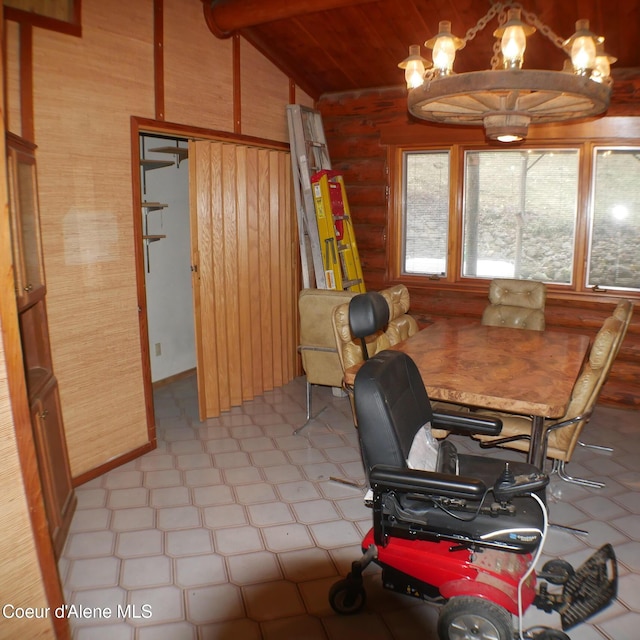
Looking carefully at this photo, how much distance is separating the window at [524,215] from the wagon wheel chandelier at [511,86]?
2184 mm

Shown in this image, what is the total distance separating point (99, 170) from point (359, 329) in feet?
6.61

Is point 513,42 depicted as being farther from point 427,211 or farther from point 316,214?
point 427,211

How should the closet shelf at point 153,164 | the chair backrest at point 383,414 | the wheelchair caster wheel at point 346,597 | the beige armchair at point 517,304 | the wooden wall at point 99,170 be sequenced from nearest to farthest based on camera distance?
the chair backrest at point 383,414
the wheelchair caster wheel at point 346,597
the wooden wall at point 99,170
the beige armchair at point 517,304
the closet shelf at point 153,164

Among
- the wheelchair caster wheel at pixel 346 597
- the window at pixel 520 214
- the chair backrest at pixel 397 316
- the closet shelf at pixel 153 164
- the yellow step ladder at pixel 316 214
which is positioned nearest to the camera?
the wheelchair caster wheel at pixel 346 597

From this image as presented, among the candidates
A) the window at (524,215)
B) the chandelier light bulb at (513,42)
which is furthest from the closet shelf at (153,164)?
the chandelier light bulb at (513,42)

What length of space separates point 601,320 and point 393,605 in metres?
3.24

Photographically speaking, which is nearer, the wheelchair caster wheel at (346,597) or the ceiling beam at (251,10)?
the wheelchair caster wheel at (346,597)

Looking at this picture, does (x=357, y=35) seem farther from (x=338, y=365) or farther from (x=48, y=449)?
(x=48, y=449)

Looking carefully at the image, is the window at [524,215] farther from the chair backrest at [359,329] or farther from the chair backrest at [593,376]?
the chair backrest at [593,376]

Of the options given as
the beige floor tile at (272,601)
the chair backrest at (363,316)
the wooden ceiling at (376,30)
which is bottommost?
the beige floor tile at (272,601)

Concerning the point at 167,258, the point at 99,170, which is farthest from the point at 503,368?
the point at 167,258

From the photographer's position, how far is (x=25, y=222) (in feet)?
9.19

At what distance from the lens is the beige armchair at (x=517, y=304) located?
14.4 feet

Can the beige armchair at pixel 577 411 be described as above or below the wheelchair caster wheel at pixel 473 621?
above
